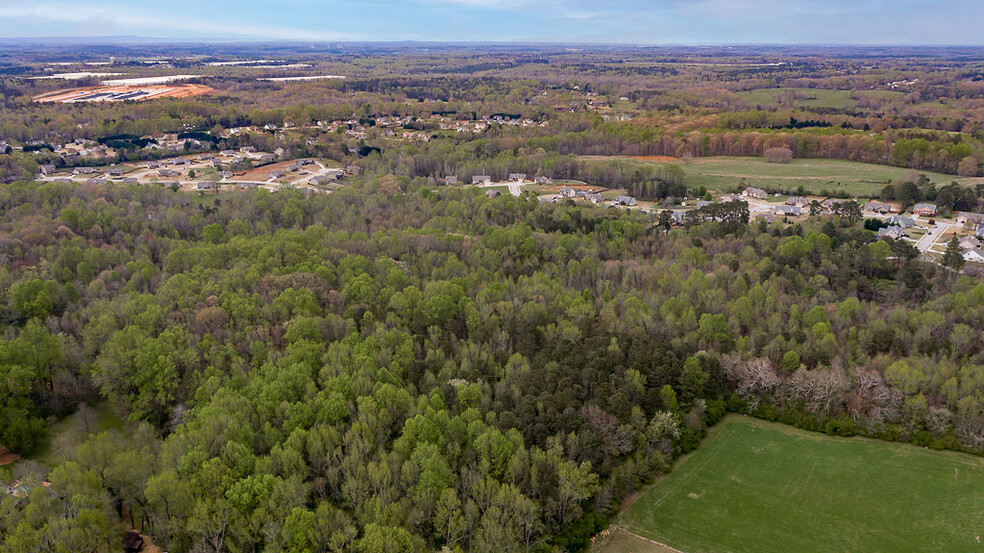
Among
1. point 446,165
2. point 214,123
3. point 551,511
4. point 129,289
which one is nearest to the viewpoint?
point 551,511

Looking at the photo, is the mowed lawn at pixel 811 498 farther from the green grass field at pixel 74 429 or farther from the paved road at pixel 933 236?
the paved road at pixel 933 236

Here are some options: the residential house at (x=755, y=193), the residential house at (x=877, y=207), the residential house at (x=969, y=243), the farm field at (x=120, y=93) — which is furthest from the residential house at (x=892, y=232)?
the farm field at (x=120, y=93)

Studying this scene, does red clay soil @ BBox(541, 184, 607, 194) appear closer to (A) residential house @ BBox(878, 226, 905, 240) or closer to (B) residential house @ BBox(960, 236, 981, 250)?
(A) residential house @ BBox(878, 226, 905, 240)

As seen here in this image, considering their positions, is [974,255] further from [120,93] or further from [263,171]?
[120,93]

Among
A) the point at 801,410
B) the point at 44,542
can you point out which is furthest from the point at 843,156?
the point at 44,542

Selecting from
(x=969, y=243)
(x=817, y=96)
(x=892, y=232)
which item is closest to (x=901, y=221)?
(x=892, y=232)

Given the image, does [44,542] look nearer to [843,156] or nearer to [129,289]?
[129,289]

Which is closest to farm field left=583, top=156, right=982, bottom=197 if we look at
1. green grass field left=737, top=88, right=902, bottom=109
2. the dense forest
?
the dense forest
